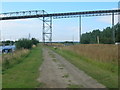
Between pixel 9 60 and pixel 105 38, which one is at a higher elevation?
pixel 105 38

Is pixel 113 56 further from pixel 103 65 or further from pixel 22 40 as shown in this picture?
pixel 22 40

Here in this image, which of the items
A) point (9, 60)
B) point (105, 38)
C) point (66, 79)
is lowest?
point (66, 79)

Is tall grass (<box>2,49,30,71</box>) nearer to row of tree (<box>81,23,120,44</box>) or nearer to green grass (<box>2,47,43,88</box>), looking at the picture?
green grass (<box>2,47,43,88</box>)

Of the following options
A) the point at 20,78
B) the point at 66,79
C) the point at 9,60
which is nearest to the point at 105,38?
the point at 9,60

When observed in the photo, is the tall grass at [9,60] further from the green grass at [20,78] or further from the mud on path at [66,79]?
the mud on path at [66,79]

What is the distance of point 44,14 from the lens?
79250mm

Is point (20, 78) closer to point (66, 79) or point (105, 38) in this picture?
point (66, 79)

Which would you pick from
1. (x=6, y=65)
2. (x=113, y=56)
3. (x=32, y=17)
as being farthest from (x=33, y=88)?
(x=32, y=17)

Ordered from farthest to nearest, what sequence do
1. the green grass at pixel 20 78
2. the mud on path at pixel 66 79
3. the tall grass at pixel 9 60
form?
the tall grass at pixel 9 60 < the mud on path at pixel 66 79 < the green grass at pixel 20 78

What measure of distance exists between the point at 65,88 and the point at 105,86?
167 cm

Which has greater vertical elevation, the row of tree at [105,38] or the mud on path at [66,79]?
the row of tree at [105,38]

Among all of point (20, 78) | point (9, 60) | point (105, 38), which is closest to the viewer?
point (20, 78)

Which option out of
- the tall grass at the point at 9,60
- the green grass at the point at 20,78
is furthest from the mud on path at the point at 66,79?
the tall grass at the point at 9,60

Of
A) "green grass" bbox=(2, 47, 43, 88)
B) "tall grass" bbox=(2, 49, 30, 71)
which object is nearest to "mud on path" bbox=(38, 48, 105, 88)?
"green grass" bbox=(2, 47, 43, 88)
